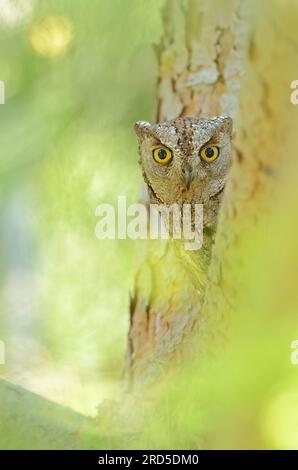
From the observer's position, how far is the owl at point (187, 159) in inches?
50.8

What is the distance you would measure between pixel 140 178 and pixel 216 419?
0.98 m

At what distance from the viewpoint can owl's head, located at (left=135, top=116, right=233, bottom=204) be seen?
1.29 m

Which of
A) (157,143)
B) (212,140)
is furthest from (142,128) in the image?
(212,140)

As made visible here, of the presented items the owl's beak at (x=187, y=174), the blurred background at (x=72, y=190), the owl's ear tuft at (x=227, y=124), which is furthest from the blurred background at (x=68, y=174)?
the owl's ear tuft at (x=227, y=124)

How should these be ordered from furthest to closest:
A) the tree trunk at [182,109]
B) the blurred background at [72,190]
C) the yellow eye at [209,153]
→ the yellow eye at [209,153]
the tree trunk at [182,109]
the blurred background at [72,190]

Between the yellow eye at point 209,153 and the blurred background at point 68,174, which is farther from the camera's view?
the yellow eye at point 209,153

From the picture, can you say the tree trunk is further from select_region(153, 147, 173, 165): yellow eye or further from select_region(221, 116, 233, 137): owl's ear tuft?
select_region(153, 147, 173, 165): yellow eye

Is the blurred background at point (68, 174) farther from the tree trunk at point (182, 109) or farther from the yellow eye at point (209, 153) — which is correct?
the yellow eye at point (209, 153)

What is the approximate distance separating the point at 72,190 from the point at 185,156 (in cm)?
34

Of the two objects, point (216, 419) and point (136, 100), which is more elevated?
point (136, 100)

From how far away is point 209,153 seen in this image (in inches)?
A: 53.2
